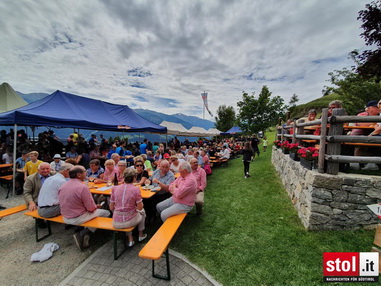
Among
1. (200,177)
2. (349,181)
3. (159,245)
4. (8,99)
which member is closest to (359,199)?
(349,181)

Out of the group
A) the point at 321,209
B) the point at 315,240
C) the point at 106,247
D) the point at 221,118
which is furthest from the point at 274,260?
the point at 221,118

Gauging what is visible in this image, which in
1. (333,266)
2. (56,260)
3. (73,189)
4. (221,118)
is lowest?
(56,260)

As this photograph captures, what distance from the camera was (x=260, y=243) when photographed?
3139mm

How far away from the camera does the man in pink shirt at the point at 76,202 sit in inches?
117

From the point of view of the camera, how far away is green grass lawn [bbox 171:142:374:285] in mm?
2465

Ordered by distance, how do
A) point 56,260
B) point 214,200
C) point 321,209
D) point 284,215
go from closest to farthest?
point 56,260
point 321,209
point 284,215
point 214,200

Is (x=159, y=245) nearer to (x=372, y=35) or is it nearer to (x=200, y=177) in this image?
(x=200, y=177)

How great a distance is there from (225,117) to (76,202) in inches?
1561

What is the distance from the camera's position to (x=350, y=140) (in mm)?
2945

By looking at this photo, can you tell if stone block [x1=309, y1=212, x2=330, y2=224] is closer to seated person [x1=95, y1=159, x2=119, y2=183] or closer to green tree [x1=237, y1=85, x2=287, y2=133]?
seated person [x1=95, y1=159, x2=119, y2=183]

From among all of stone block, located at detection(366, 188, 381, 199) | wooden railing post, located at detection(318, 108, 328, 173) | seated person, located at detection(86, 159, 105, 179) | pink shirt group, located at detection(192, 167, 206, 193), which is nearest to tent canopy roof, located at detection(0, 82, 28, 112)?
seated person, located at detection(86, 159, 105, 179)

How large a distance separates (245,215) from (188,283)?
234 cm

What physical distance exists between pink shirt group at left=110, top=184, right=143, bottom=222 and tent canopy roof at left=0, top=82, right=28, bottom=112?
14.3 meters

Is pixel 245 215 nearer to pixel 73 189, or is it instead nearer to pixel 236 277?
pixel 236 277
